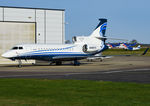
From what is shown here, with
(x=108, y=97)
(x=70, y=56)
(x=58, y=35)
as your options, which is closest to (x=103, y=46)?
(x=70, y=56)

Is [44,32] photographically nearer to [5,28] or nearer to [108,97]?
[5,28]

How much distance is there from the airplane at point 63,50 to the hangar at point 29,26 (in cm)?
929

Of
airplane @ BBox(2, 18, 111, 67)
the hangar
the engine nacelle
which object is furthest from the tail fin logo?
the hangar

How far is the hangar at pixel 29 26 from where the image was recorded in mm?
53000

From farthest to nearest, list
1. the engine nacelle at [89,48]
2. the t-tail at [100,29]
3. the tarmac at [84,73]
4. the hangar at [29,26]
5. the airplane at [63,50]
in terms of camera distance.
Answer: the hangar at [29,26] → the t-tail at [100,29] → the engine nacelle at [89,48] → the airplane at [63,50] → the tarmac at [84,73]

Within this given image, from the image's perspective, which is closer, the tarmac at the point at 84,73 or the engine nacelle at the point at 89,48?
the tarmac at the point at 84,73

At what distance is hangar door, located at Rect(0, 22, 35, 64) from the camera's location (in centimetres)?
5303

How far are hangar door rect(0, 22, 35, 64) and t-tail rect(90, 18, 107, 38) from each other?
1181cm

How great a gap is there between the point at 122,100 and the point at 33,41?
4263 cm

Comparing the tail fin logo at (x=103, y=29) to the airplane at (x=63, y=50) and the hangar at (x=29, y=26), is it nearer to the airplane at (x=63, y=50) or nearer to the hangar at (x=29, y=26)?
the airplane at (x=63, y=50)

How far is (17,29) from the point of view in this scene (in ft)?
177

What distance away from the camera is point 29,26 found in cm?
5462

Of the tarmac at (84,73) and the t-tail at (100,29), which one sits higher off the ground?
the t-tail at (100,29)

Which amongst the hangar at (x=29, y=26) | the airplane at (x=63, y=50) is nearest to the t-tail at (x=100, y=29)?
the airplane at (x=63, y=50)
